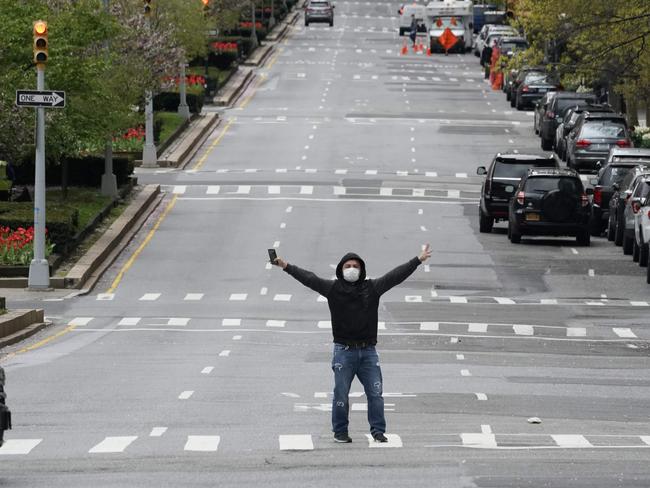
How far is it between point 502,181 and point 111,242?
996 centimetres

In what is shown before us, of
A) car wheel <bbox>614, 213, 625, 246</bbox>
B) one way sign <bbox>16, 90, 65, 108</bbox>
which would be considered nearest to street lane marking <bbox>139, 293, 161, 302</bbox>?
one way sign <bbox>16, 90, 65, 108</bbox>

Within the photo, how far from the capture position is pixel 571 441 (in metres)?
15.0

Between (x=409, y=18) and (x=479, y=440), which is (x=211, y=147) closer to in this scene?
(x=479, y=440)

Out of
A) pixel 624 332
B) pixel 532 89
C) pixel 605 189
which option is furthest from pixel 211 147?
pixel 624 332

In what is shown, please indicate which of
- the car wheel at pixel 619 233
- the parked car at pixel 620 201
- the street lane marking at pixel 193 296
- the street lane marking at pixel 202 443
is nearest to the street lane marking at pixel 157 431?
the street lane marking at pixel 202 443

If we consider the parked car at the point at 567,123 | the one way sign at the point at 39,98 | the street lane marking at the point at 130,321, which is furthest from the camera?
the parked car at the point at 567,123

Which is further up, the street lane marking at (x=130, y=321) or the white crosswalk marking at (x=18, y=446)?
the white crosswalk marking at (x=18, y=446)

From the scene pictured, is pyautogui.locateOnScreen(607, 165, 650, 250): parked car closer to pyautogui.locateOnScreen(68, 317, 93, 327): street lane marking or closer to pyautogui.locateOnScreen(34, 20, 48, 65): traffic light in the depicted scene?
pyautogui.locateOnScreen(34, 20, 48, 65): traffic light

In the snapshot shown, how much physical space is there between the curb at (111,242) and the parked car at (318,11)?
7480 cm

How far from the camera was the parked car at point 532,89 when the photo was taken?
249 ft

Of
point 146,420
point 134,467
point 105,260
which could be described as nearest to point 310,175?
point 105,260

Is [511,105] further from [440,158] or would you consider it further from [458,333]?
[458,333]

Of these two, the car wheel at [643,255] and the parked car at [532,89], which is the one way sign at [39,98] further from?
the parked car at [532,89]

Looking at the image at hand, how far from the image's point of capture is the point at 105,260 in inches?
1559
